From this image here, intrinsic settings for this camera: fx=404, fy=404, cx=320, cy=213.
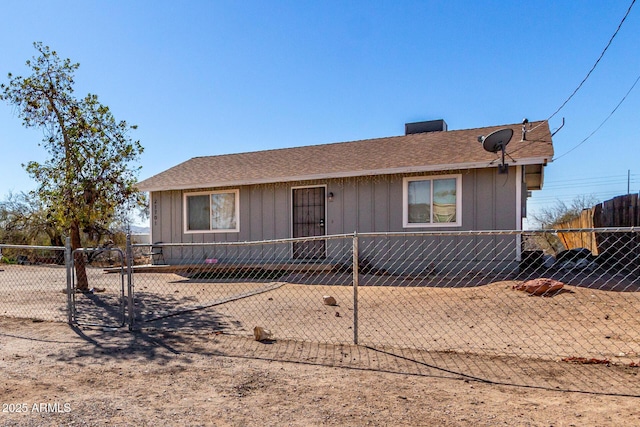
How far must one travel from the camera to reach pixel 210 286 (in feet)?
31.5

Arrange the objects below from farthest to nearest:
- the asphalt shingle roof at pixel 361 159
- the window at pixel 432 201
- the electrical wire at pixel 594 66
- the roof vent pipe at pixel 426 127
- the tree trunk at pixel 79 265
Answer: the roof vent pipe at pixel 426 127, the window at pixel 432 201, the asphalt shingle roof at pixel 361 159, the tree trunk at pixel 79 265, the electrical wire at pixel 594 66

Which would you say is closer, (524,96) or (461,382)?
(461,382)

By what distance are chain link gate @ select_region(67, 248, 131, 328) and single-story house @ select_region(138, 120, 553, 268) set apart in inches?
134

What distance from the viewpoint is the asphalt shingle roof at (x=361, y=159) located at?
10.0 meters

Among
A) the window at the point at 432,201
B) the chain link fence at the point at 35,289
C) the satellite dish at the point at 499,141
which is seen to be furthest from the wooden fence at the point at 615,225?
the chain link fence at the point at 35,289

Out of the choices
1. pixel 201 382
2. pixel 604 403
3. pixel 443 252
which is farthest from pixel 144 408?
pixel 443 252

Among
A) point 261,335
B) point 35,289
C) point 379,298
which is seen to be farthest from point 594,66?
point 35,289

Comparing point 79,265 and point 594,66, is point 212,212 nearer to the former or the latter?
point 79,265

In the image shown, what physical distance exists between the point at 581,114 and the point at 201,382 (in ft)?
40.2

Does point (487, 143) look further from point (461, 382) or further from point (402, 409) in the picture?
point (402, 409)

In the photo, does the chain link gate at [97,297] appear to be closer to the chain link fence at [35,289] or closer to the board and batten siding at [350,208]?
the chain link fence at [35,289]

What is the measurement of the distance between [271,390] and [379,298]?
4.67 metres

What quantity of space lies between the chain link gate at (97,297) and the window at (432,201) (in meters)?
7.04

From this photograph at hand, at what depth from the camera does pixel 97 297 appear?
8.05 metres
